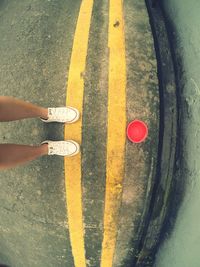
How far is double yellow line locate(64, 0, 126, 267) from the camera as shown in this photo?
2.63m

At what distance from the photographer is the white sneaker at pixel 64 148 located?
2.61 m

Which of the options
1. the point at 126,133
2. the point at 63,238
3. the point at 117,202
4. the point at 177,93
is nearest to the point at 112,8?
the point at 177,93

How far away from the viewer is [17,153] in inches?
102

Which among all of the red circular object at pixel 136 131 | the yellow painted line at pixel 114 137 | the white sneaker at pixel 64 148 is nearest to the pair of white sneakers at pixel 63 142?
the white sneaker at pixel 64 148

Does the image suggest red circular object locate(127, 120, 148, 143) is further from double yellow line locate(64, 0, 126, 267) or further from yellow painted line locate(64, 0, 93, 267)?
→ yellow painted line locate(64, 0, 93, 267)

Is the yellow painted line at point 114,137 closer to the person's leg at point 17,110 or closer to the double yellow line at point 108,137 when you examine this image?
the double yellow line at point 108,137

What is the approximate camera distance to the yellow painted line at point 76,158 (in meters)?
2.70

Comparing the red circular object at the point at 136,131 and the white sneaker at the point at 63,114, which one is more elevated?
the white sneaker at the point at 63,114

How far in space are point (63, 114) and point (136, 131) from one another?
54 cm

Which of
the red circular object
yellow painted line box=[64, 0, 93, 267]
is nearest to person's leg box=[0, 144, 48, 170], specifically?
yellow painted line box=[64, 0, 93, 267]

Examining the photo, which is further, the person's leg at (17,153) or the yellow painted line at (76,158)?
the yellow painted line at (76,158)

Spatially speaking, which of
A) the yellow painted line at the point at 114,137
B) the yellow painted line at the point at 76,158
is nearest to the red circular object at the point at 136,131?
the yellow painted line at the point at 114,137

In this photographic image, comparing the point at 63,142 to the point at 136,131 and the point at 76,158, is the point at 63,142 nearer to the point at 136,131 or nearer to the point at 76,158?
the point at 76,158

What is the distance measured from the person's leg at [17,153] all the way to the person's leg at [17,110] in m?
A: 0.21
